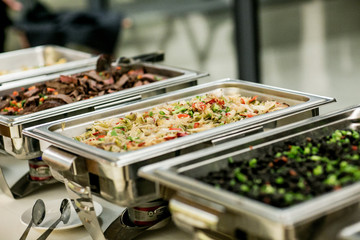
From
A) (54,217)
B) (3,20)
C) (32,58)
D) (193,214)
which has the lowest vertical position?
(54,217)

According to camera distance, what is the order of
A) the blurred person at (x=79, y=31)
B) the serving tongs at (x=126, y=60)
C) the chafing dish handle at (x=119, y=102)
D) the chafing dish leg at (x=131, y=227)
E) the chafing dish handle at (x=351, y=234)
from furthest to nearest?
the blurred person at (x=79, y=31) < the serving tongs at (x=126, y=60) < the chafing dish handle at (x=119, y=102) < the chafing dish leg at (x=131, y=227) < the chafing dish handle at (x=351, y=234)

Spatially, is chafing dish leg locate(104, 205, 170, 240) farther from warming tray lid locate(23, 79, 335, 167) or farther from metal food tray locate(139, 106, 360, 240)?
metal food tray locate(139, 106, 360, 240)

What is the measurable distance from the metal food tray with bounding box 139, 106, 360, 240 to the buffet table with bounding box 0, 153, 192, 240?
1.41 ft

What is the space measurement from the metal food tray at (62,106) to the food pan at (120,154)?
0.19 m

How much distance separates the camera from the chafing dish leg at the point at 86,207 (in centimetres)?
162

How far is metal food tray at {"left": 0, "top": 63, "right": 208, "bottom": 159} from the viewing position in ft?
6.51

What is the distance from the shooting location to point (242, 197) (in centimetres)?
116

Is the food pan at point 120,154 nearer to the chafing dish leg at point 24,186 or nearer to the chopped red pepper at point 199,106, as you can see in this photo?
the chopped red pepper at point 199,106

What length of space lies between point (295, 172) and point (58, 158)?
0.65 meters

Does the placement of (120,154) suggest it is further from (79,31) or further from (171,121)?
(79,31)

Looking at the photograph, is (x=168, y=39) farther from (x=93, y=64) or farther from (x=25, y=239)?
(x=25, y=239)

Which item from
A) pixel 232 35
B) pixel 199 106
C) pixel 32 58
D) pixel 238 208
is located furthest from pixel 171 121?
pixel 232 35

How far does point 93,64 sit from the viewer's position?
2.80 meters

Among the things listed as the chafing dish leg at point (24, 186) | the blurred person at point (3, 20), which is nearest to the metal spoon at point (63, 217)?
the chafing dish leg at point (24, 186)
